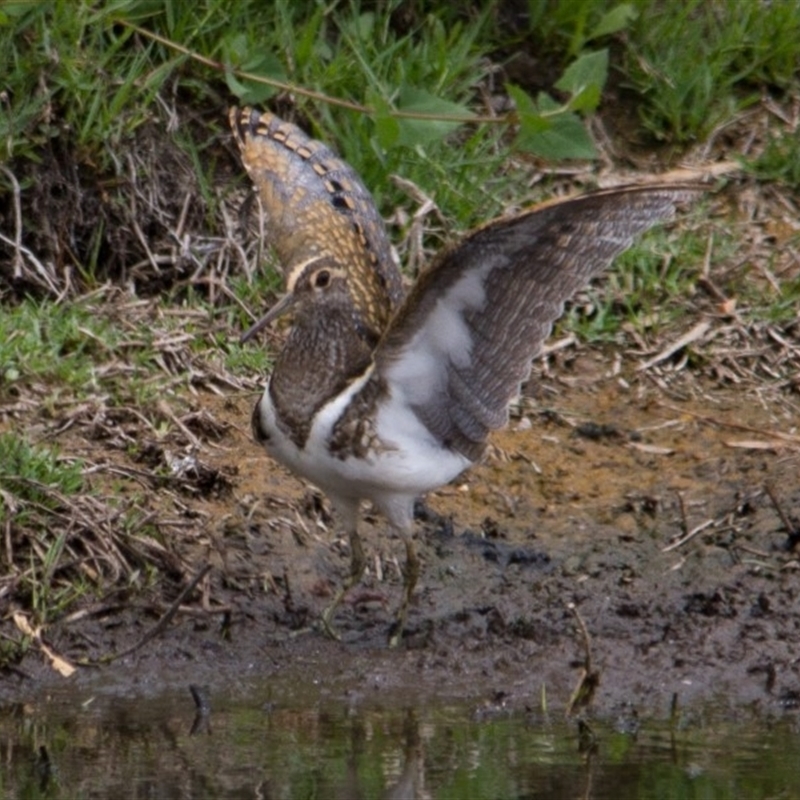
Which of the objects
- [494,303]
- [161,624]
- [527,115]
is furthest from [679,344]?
[161,624]

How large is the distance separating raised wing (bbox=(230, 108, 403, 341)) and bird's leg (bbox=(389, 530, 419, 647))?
0.64 meters

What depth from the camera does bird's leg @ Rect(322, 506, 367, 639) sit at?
622 cm

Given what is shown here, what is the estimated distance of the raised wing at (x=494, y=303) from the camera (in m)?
5.45

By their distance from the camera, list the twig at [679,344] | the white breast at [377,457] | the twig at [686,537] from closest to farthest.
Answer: the white breast at [377,457], the twig at [686,537], the twig at [679,344]

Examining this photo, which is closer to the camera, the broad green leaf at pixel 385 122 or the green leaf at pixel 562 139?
the green leaf at pixel 562 139

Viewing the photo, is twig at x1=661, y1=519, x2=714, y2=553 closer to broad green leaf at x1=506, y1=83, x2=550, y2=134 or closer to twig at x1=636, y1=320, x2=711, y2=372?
twig at x1=636, y1=320, x2=711, y2=372

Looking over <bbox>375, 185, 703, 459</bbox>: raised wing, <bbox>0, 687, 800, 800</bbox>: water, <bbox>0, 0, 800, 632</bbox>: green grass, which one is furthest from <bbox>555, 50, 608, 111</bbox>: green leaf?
<bbox>0, 687, 800, 800</bbox>: water

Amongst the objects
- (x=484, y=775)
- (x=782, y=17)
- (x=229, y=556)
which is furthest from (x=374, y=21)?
(x=484, y=775)

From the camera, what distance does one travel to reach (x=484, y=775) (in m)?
5.23

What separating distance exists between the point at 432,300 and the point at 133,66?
7.78ft

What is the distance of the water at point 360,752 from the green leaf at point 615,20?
3.29 metres

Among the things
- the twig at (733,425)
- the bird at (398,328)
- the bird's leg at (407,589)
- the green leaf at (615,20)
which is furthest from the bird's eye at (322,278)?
the green leaf at (615,20)

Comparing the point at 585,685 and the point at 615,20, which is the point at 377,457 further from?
the point at 615,20

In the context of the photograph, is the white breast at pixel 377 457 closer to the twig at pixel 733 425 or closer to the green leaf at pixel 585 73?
the green leaf at pixel 585 73
